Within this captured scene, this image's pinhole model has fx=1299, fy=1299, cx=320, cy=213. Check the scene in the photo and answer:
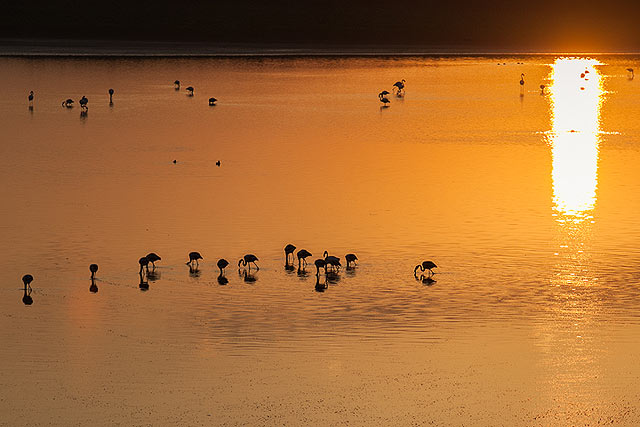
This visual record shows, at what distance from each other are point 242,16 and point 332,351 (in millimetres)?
113170

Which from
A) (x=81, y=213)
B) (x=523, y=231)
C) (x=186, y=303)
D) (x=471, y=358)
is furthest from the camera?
(x=81, y=213)

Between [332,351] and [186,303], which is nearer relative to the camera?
[332,351]

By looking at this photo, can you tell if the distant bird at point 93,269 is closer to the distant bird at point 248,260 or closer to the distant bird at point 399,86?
the distant bird at point 248,260

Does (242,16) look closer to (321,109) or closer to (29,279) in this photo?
(321,109)

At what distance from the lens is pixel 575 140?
47750 mm

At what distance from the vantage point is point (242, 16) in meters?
130

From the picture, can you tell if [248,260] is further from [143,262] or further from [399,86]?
[399,86]

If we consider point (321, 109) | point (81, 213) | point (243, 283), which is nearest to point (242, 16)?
point (321, 109)

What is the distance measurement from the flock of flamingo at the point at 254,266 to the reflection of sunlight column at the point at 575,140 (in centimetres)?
704

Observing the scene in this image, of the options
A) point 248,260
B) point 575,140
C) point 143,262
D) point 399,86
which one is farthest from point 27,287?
point 399,86

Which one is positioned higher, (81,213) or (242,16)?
(242,16)

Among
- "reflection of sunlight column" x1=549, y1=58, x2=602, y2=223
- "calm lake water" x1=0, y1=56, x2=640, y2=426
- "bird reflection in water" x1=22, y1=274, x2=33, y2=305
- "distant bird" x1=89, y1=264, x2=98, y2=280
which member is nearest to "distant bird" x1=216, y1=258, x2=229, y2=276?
"calm lake water" x1=0, y1=56, x2=640, y2=426

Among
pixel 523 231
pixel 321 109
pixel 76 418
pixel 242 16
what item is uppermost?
pixel 242 16

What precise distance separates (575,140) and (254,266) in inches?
1020
